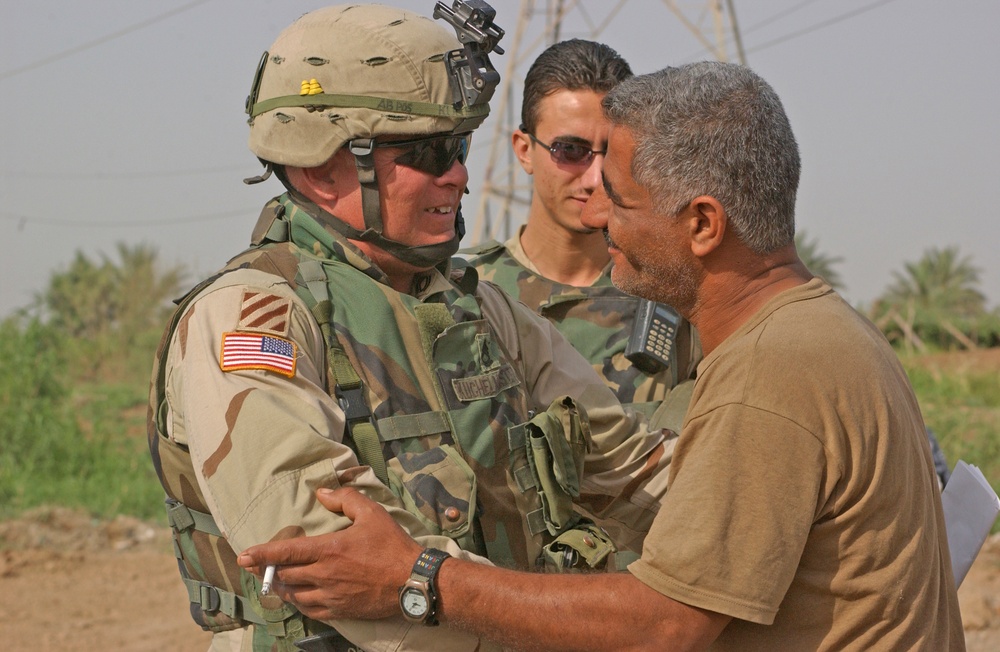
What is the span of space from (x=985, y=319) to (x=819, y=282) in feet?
54.2

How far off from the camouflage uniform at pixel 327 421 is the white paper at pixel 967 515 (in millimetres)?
1014

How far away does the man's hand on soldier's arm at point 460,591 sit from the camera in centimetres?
221

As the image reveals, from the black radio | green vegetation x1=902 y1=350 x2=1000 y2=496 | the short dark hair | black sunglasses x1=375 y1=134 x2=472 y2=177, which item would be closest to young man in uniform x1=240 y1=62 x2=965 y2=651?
black sunglasses x1=375 y1=134 x2=472 y2=177

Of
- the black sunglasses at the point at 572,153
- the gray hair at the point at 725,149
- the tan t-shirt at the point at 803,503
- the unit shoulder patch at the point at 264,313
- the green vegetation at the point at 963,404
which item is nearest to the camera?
the tan t-shirt at the point at 803,503

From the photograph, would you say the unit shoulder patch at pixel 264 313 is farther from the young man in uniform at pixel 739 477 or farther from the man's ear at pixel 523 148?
the man's ear at pixel 523 148

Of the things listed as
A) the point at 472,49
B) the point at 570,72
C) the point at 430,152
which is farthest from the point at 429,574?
the point at 570,72

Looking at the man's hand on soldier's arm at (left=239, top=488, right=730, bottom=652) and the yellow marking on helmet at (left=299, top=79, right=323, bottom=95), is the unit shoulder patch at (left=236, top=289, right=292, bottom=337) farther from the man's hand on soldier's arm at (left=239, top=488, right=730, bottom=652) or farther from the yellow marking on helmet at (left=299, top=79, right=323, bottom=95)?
the yellow marking on helmet at (left=299, top=79, right=323, bottom=95)

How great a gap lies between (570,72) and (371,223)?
1813 mm

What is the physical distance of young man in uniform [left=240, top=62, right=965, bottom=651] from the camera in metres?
2.09

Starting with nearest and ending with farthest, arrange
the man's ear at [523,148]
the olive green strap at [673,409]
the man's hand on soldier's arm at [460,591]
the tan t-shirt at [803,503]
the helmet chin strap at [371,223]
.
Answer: the tan t-shirt at [803,503]
the man's hand on soldier's arm at [460,591]
the helmet chin strap at [371,223]
the olive green strap at [673,409]
the man's ear at [523,148]

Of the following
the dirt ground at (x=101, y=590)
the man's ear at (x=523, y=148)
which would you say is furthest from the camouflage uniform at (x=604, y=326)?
the dirt ground at (x=101, y=590)

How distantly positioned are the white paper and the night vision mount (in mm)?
1686

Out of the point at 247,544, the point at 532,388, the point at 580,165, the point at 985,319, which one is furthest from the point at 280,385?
the point at 985,319

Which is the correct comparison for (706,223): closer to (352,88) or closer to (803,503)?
(803,503)
